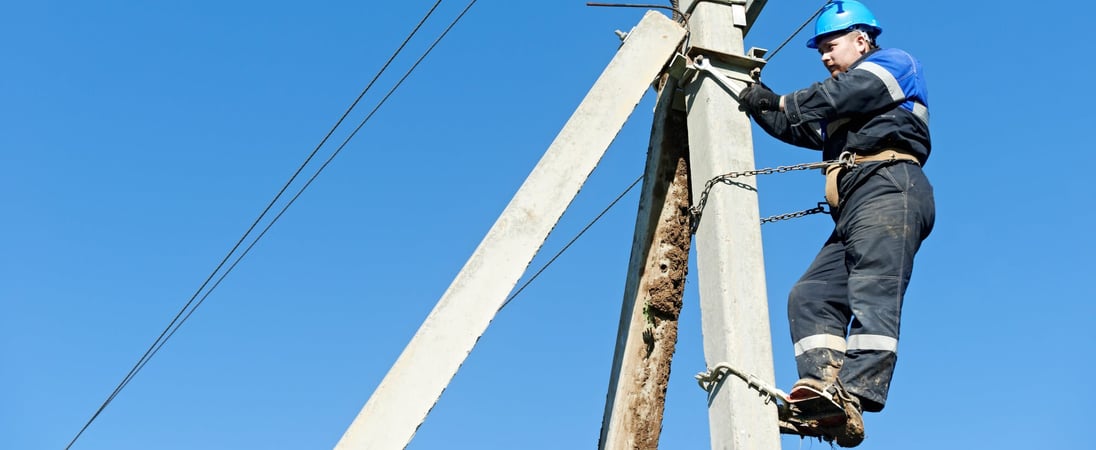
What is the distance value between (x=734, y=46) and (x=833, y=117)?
1.96ft

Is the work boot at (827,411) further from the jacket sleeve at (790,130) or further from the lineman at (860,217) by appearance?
the jacket sleeve at (790,130)

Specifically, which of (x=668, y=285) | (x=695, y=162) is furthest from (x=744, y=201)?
(x=668, y=285)

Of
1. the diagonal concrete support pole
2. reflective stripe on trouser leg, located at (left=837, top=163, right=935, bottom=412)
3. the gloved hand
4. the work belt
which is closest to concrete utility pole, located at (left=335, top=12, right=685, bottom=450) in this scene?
the diagonal concrete support pole

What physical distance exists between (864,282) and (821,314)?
0.79ft

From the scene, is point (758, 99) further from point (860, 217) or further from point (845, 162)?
point (860, 217)

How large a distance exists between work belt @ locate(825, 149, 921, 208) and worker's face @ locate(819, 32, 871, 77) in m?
0.39

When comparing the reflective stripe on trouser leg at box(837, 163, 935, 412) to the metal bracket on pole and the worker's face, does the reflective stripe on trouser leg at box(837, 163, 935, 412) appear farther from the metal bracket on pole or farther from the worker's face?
the metal bracket on pole

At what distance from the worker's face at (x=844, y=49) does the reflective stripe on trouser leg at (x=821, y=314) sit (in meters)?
0.62

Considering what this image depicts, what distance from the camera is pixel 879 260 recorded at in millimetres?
4156

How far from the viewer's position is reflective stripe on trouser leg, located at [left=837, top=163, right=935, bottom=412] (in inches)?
160

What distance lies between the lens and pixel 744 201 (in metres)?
4.38

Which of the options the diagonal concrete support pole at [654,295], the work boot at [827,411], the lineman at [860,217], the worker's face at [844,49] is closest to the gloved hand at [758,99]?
the lineman at [860,217]

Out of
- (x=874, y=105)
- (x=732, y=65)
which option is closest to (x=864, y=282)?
(x=874, y=105)

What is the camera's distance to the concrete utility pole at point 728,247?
13.0ft
